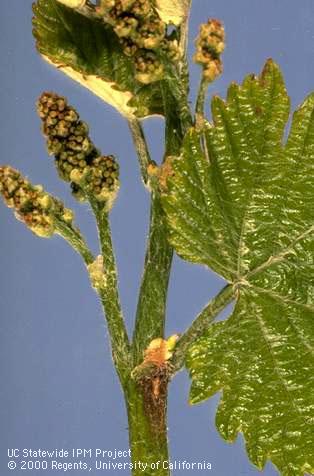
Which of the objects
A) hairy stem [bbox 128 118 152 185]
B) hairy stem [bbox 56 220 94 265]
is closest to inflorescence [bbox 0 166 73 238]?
hairy stem [bbox 56 220 94 265]

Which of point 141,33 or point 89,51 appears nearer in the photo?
point 141,33

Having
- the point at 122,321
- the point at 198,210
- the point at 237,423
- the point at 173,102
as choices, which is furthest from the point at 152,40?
the point at 237,423

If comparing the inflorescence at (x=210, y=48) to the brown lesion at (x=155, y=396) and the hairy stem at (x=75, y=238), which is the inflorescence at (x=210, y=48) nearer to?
the hairy stem at (x=75, y=238)

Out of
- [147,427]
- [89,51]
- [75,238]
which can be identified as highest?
[89,51]

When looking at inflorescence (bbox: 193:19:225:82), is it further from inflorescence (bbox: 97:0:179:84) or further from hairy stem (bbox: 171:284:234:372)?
hairy stem (bbox: 171:284:234:372)

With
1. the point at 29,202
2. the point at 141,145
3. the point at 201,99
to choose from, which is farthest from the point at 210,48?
the point at 29,202

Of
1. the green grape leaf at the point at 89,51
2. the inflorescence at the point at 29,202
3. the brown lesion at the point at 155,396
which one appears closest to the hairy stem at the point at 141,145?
the green grape leaf at the point at 89,51

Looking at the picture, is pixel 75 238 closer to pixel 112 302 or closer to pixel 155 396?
pixel 112 302
